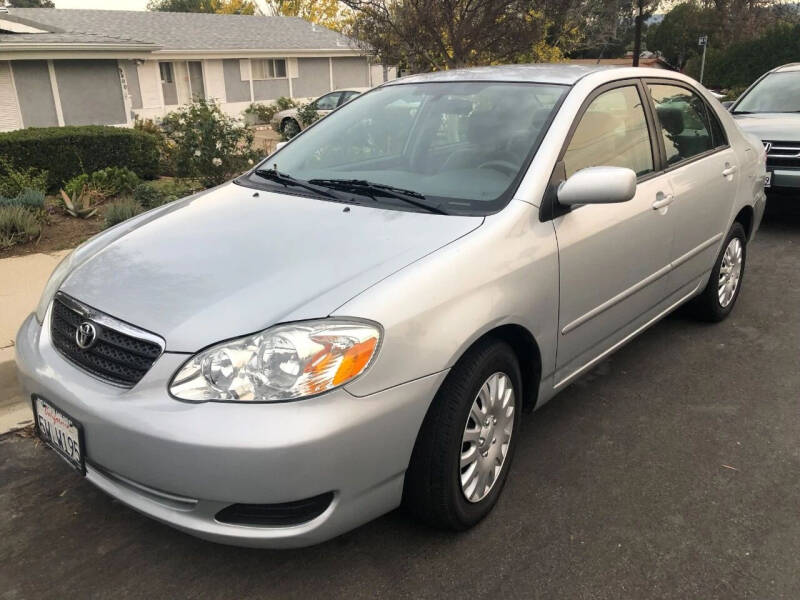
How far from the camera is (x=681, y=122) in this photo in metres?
4.06

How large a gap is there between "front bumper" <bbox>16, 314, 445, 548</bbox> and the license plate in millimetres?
42

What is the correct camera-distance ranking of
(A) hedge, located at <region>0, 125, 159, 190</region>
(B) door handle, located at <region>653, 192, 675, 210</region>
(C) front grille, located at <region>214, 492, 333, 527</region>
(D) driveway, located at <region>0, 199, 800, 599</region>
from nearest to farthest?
(C) front grille, located at <region>214, 492, 333, 527</region> < (D) driveway, located at <region>0, 199, 800, 599</region> < (B) door handle, located at <region>653, 192, 675, 210</region> < (A) hedge, located at <region>0, 125, 159, 190</region>

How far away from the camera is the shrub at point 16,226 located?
19.8 feet

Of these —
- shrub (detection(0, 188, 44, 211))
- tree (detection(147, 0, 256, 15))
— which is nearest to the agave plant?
shrub (detection(0, 188, 44, 211))

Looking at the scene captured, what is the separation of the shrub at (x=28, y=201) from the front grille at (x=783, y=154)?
7.40m

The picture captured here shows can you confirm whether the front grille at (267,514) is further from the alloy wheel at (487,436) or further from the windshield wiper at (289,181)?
the windshield wiper at (289,181)

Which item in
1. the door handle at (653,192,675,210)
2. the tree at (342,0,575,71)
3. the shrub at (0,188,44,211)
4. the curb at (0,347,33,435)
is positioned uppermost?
the tree at (342,0,575,71)

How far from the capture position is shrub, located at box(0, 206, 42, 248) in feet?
19.8

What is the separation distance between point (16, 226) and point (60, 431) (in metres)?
4.54

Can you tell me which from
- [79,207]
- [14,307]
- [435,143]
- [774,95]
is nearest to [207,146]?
[79,207]

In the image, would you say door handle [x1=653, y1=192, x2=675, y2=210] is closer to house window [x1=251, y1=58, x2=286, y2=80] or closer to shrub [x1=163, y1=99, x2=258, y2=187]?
shrub [x1=163, y1=99, x2=258, y2=187]

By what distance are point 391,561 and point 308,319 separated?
1.00 m

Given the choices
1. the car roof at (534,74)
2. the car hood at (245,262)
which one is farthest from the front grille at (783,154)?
Result: the car hood at (245,262)

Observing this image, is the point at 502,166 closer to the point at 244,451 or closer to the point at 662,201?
the point at 662,201
